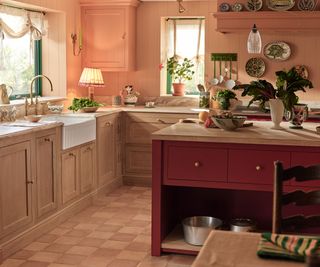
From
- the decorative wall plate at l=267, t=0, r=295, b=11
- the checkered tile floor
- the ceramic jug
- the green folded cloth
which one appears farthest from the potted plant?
the green folded cloth

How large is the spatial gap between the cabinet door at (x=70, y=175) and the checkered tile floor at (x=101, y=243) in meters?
0.22

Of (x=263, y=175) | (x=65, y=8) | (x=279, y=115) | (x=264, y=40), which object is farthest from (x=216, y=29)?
(x=263, y=175)

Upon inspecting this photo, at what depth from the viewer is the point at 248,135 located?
3.70 meters

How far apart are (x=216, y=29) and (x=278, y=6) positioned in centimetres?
72

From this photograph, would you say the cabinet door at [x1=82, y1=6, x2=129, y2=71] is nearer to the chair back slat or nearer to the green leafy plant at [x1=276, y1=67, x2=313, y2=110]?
the green leafy plant at [x1=276, y1=67, x2=313, y2=110]

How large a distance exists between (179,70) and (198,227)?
3.24 metres

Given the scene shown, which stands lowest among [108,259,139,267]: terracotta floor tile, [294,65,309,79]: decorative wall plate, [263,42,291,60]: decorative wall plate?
[108,259,139,267]: terracotta floor tile

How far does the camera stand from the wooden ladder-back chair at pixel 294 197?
209 cm

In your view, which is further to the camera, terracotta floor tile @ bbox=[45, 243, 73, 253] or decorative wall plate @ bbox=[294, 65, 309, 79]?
decorative wall plate @ bbox=[294, 65, 309, 79]

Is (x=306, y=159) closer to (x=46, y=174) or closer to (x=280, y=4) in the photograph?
(x=46, y=174)

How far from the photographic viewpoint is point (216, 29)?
20.1ft

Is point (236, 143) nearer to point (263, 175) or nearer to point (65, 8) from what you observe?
point (263, 175)

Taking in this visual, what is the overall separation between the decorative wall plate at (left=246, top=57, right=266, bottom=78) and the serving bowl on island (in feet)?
8.46

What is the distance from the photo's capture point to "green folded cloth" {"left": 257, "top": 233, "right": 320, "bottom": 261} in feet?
5.54
